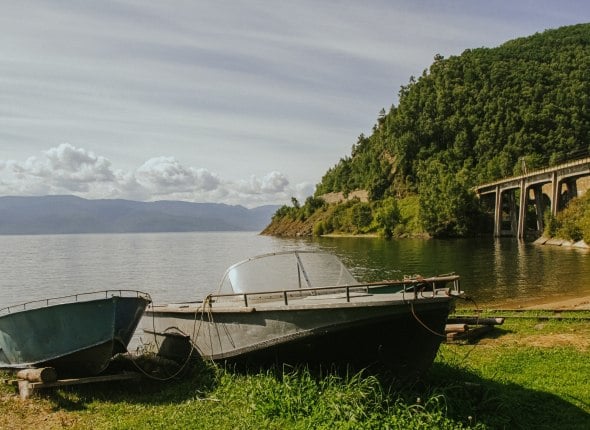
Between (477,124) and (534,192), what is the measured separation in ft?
199

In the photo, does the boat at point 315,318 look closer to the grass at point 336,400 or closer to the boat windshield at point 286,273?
the boat windshield at point 286,273

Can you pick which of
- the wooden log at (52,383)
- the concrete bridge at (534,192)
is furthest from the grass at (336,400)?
the concrete bridge at (534,192)

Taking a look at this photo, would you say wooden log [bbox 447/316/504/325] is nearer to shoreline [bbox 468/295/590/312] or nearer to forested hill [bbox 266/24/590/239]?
shoreline [bbox 468/295/590/312]

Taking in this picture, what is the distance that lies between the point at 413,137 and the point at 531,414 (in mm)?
159161

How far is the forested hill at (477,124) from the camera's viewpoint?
131 meters

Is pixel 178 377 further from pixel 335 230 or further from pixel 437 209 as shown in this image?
pixel 335 230

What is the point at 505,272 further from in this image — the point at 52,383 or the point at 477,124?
the point at 477,124

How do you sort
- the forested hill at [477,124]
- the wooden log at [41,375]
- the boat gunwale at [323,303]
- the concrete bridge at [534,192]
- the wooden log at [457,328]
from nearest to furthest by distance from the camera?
the boat gunwale at [323,303] < the wooden log at [41,375] < the wooden log at [457,328] < the concrete bridge at [534,192] < the forested hill at [477,124]

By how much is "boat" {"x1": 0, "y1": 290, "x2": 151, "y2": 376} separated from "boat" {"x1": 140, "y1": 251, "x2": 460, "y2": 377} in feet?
5.33

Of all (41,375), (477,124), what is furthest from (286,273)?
(477,124)

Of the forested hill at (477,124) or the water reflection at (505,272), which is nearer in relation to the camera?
the water reflection at (505,272)

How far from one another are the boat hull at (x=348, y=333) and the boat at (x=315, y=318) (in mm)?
19

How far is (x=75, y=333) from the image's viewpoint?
12211 mm

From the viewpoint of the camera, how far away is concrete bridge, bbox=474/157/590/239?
78.6 metres
